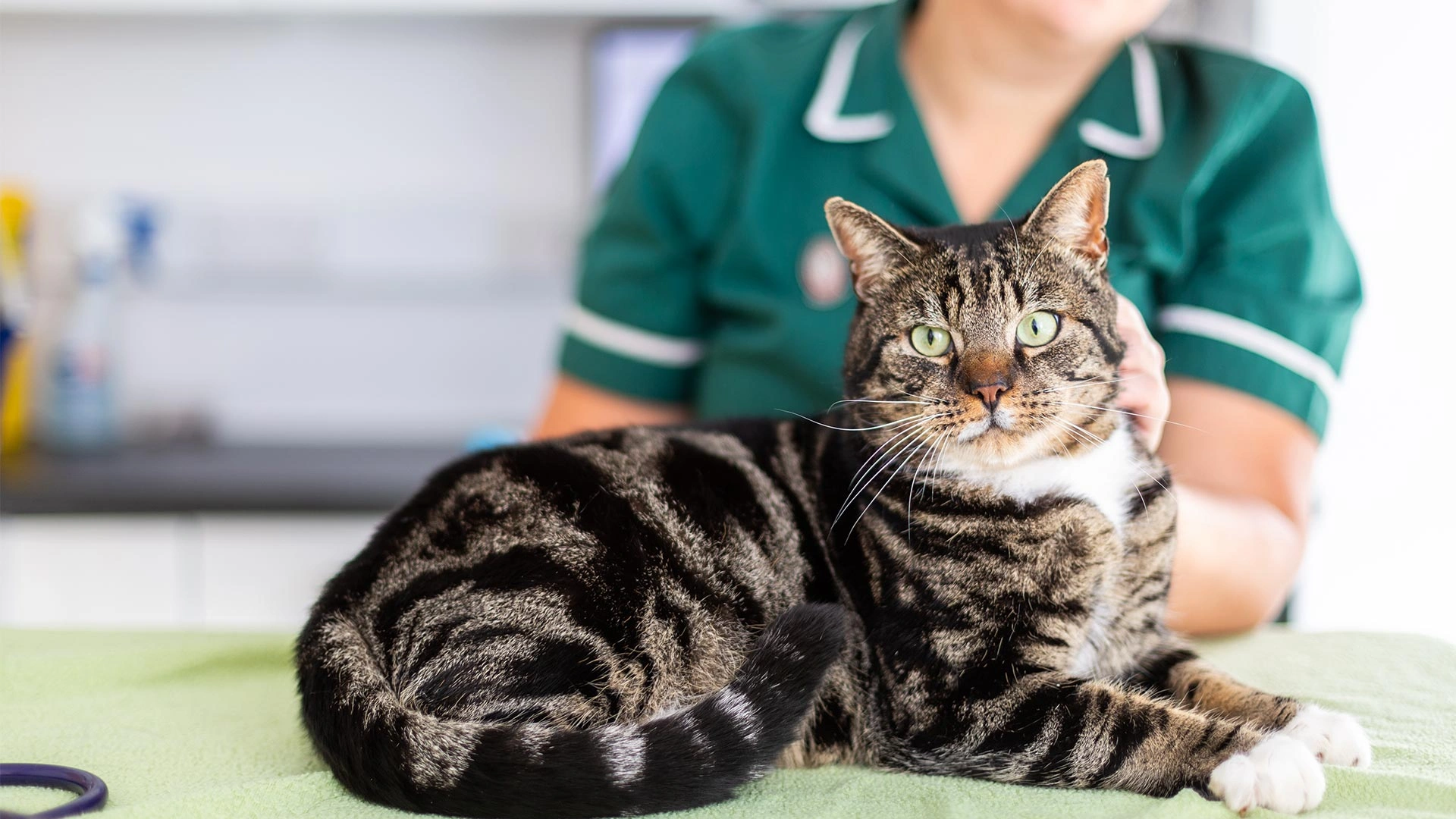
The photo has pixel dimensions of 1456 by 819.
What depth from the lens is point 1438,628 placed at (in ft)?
5.27

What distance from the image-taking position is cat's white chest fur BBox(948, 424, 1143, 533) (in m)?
0.96

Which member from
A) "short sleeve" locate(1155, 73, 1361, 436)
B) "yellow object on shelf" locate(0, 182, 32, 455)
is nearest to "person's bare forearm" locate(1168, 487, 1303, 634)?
"short sleeve" locate(1155, 73, 1361, 436)

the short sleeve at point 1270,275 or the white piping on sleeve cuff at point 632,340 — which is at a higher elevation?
the short sleeve at point 1270,275

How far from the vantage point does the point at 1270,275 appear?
4.51 ft

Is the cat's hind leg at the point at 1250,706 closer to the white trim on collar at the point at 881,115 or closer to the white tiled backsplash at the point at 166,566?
the white trim on collar at the point at 881,115

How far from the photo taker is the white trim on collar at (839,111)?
1482mm

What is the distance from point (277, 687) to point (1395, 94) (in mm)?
1673

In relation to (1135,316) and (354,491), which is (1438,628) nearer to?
(1135,316)

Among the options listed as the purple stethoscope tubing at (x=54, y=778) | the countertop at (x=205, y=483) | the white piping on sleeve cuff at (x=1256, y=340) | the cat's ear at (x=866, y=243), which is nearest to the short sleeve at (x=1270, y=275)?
the white piping on sleeve cuff at (x=1256, y=340)

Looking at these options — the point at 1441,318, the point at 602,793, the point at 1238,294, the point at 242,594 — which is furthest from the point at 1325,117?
the point at 242,594

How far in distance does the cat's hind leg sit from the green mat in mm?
24

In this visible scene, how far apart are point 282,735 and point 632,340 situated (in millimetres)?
783

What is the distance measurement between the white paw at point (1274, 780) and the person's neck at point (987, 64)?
2.82 feet

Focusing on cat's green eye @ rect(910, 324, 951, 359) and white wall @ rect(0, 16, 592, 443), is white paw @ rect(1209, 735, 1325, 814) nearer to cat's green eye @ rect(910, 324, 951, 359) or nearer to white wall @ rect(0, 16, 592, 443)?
cat's green eye @ rect(910, 324, 951, 359)
